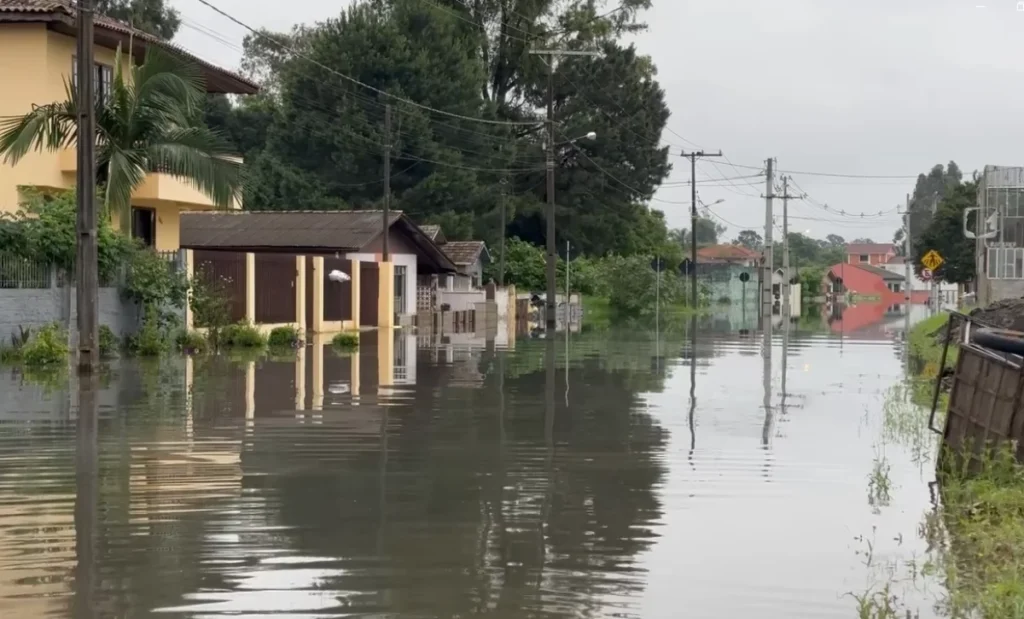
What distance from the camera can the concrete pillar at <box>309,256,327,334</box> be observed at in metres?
Result: 37.6

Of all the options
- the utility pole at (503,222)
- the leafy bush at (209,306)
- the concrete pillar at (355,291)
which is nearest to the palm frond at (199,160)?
the leafy bush at (209,306)

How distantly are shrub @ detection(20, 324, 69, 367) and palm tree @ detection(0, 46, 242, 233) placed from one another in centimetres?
243

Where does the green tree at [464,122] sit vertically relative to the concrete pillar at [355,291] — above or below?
above

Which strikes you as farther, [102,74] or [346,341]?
[102,74]

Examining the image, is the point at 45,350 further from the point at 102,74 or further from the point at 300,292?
the point at 300,292

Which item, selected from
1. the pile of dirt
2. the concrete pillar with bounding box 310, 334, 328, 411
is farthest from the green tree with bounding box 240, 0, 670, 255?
the pile of dirt

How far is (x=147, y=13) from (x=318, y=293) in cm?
3113

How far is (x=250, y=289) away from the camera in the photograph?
32969 millimetres

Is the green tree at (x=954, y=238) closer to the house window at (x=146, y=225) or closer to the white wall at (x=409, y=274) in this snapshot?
the white wall at (x=409, y=274)

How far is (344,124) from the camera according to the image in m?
62.3

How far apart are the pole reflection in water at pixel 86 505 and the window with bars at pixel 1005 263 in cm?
3725

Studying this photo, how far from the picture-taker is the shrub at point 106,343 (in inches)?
1014

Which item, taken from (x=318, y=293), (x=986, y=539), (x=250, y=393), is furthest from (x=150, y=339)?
(x=986, y=539)

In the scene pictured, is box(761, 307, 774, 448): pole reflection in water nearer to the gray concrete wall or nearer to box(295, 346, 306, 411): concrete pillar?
box(295, 346, 306, 411): concrete pillar
